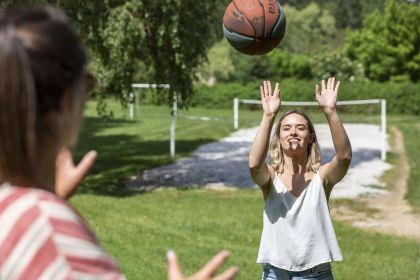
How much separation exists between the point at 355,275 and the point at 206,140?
614 inches

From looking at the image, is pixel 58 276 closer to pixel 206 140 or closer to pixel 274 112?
pixel 274 112

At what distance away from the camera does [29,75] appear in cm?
119

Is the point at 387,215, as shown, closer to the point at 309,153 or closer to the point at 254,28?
the point at 254,28

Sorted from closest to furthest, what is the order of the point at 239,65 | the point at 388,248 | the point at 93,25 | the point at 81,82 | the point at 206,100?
1. the point at 81,82
2. the point at 388,248
3. the point at 93,25
4. the point at 206,100
5. the point at 239,65

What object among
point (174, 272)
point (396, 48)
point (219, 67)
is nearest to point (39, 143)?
point (174, 272)

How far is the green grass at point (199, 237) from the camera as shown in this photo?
800 centimetres

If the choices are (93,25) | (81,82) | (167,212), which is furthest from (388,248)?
(81,82)

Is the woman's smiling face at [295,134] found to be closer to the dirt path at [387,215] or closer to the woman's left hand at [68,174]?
the woman's left hand at [68,174]

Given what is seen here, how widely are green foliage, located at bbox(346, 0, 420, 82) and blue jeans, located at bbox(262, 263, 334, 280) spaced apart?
4226 centimetres

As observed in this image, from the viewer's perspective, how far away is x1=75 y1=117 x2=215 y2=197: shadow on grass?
46.4 feet

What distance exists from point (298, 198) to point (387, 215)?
25.0 ft

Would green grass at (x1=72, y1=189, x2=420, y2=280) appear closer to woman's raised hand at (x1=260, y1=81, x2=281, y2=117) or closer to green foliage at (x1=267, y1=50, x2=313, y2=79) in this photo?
woman's raised hand at (x1=260, y1=81, x2=281, y2=117)

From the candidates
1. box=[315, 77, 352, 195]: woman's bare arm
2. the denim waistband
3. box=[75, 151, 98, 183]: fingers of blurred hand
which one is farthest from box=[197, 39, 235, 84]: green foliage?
box=[75, 151, 98, 183]: fingers of blurred hand

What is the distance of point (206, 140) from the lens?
2323 cm
